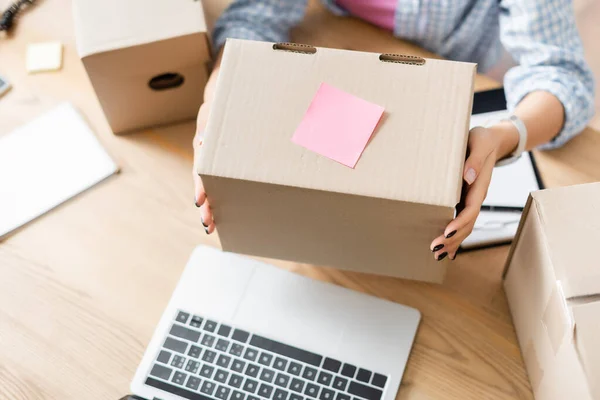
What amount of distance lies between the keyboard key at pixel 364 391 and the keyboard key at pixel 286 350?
0.16ft

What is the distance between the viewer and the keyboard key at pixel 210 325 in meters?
0.81

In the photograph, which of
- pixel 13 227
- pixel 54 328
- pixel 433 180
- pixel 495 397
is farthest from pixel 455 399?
pixel 13 227

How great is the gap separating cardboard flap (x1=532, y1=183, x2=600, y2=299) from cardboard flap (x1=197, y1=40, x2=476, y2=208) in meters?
0.14

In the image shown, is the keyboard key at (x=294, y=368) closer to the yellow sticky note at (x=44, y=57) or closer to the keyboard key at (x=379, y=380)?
the keyboard key at (x=379, y=380)

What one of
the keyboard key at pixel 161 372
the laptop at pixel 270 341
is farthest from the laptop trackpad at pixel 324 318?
the keyboard key at pixel 161 372

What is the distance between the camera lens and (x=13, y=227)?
903mm

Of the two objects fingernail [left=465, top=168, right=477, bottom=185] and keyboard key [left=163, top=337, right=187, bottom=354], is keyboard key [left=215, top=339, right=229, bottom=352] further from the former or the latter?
fingernail [left=465, top=168, right=477, bottom=185]

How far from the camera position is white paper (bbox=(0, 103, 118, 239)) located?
0.92 meters

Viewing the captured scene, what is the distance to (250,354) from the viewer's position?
787mm

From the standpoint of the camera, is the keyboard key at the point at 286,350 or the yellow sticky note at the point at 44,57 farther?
the yellow sticky note at the point at 44,57

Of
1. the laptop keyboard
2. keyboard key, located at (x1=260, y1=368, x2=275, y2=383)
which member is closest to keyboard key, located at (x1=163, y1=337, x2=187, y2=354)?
the laptop keyboard

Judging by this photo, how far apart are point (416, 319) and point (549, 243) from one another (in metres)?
0.22

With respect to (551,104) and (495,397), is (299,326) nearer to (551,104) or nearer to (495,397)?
(495,397)

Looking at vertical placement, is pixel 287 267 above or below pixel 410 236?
below
